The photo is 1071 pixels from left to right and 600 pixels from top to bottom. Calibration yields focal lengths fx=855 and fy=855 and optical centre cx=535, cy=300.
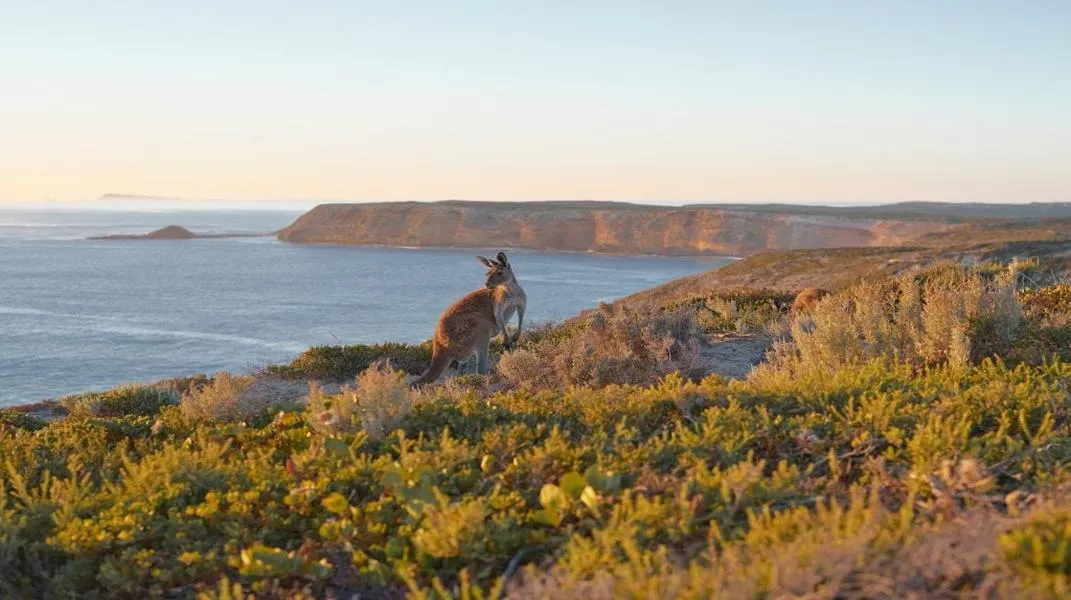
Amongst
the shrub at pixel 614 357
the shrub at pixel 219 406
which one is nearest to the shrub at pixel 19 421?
A: the shrub at pixel 219 406

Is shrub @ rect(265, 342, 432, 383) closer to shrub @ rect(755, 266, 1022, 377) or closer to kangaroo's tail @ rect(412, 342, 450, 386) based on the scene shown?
kangaroo's tail @ rect(412, 342, 450, 386)

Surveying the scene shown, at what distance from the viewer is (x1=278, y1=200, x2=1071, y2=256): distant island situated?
116m

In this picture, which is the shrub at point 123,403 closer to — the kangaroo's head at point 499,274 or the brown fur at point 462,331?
the brown fur at point 462,331

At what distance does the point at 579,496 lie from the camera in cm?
411

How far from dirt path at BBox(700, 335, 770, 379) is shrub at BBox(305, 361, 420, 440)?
5.67 meters

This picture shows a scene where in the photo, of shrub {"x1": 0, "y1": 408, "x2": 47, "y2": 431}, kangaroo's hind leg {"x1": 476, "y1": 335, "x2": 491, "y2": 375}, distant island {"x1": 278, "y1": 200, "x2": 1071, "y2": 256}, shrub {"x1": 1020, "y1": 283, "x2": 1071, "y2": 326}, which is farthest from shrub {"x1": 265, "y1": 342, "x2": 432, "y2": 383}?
distant island {"x1": 278, "y1": 200, "x2": 1071, "y2": 256}

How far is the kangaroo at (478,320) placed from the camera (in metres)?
11.4

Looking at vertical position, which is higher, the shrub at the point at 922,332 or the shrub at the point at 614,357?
the shrub at the point at 922,332

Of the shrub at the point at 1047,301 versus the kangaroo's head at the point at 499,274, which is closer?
the shrub at the point at 1047,301

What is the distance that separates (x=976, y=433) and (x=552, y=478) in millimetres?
2573

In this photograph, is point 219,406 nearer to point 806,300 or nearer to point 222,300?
point 806,300

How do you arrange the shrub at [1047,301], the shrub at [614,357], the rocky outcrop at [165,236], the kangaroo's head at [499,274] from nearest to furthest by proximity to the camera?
1. the shrub at [614,357]
2. the shrub at [1047,301]
3. the kangaroo's head at [499,274]
4. the rocky outcrop at [165,236]

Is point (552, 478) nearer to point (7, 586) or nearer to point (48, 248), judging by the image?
point (7, 586)

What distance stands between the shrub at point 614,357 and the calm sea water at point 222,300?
309 inches
